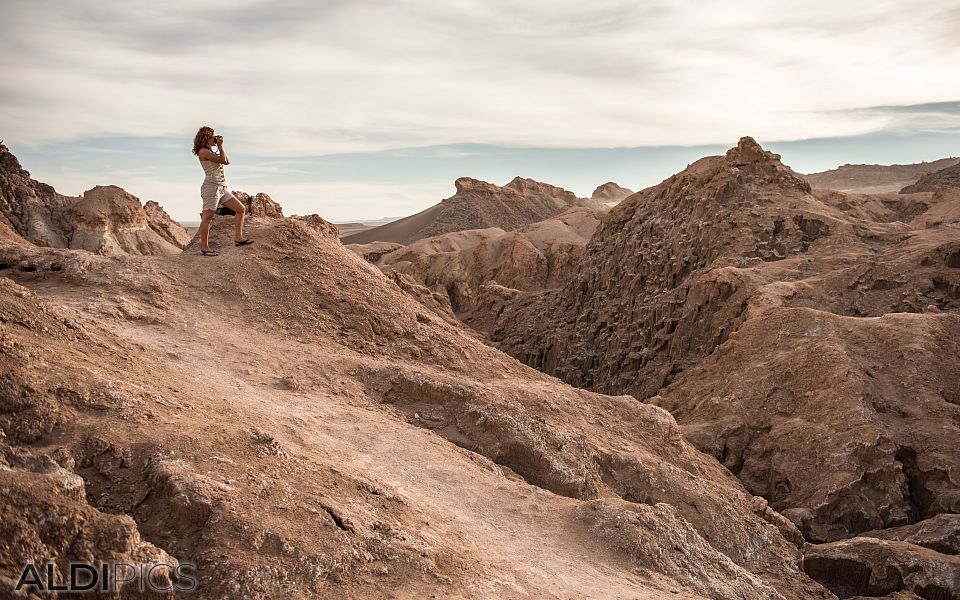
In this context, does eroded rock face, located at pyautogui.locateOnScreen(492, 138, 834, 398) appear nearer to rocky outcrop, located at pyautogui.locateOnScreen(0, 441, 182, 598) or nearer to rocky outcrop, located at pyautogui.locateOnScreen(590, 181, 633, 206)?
rocky outcrop, located at pyautogui.locateOnScreen(0, 441, 182, 598)

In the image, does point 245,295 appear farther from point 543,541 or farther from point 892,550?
Result: point 892,550

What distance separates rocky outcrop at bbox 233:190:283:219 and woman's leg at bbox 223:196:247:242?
2770 mm

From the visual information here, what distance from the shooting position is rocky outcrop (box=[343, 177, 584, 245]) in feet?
202

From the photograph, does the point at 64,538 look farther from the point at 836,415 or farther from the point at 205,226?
the point at 836,415

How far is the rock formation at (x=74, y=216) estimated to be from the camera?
896 inches

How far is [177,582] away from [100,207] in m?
22.6

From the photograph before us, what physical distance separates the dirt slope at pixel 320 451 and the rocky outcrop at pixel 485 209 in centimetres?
5025

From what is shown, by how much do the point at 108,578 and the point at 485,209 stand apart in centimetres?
5995

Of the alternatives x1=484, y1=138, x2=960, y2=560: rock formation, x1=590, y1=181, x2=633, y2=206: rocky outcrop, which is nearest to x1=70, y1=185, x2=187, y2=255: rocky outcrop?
x1=484, y1=138, x2=960, y2=560: rock formation

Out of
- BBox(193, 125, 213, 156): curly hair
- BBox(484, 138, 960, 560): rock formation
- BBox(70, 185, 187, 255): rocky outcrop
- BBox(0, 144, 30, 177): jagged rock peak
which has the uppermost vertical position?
BBox(0, 144, 30, 177): jagged rock peak

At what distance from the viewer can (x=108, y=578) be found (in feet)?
12.8

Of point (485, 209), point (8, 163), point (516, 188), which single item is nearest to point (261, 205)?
point (8, 163)

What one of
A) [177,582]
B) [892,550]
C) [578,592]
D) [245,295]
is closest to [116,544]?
[177,582]

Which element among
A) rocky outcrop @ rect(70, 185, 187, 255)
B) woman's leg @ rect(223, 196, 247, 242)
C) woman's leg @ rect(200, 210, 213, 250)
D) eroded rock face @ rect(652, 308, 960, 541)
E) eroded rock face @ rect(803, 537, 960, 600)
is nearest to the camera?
eroded rock face @ rect(803, 537, 960, 600)
